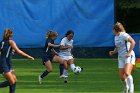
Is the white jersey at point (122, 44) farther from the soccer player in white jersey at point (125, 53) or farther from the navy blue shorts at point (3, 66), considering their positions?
the navy blue shorts at point (3, 66)

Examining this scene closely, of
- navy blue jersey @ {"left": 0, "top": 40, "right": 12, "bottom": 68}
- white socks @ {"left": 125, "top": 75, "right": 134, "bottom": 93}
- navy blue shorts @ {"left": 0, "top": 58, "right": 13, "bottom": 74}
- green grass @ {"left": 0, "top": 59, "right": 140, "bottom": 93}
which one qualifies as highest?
navy blue jersey @ {"left": 0, "top": 40, "right": 12, "bottom": 68}

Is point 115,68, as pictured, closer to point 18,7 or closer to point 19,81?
point 19,81

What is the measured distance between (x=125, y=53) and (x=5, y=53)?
11.1 feet

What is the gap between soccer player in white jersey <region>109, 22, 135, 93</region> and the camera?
16.9 m

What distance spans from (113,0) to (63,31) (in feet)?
11.8

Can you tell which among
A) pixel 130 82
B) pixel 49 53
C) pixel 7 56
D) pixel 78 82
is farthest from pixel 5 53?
pixel 78 82

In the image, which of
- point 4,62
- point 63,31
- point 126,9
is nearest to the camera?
point 4,62

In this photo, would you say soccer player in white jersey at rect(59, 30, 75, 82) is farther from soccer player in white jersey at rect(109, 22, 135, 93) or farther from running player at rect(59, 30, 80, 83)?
soccer player in white jersey at rect(109, 22, 135, 93)

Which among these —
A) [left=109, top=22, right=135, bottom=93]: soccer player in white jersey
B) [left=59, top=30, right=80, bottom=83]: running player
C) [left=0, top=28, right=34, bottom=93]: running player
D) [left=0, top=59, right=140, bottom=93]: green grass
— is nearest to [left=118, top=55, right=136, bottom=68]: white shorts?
[left=109, top=22, right=135, bottom=93]: soccer player in white jersey

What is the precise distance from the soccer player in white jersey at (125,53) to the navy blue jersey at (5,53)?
302cm

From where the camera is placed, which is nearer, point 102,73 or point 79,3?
point 102,73

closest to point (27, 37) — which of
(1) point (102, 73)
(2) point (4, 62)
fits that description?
(1) point (102, 73)

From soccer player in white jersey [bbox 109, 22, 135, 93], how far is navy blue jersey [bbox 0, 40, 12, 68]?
3.02 meters

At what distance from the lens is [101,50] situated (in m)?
38.8
